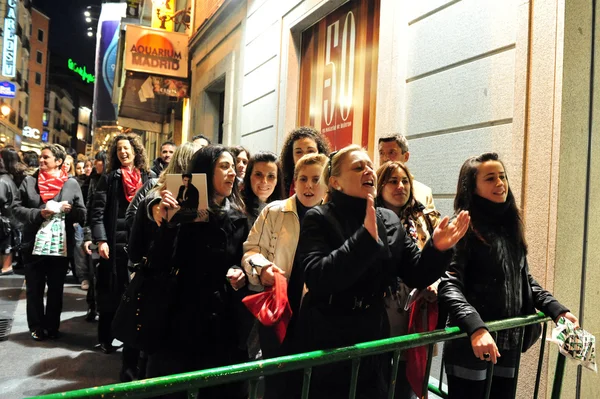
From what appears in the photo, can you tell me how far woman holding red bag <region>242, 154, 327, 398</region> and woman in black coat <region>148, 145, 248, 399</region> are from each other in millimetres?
144

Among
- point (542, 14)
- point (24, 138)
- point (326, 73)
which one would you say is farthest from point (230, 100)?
point (24, 138)

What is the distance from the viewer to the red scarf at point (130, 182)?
4.62m

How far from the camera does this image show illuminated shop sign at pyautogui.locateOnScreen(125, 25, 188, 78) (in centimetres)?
1172

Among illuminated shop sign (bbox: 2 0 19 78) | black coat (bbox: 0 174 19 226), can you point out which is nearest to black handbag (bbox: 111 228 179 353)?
black coat (bbox: 0 174 19 226)

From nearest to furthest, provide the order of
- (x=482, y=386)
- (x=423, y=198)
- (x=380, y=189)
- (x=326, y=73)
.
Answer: (x=482, y=386)
(x=380, y=189)
(x=423, y=198)
(x=326, y=73)

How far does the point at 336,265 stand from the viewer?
1869 mm

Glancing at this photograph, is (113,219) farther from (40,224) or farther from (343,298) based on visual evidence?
(343,298)

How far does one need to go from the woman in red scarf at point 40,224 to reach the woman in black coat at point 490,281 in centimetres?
426

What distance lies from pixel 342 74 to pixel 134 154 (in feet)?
10.1

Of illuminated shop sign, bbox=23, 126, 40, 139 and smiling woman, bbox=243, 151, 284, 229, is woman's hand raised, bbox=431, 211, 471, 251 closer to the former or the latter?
smiling woman, bbox=243, 151, 284, 229

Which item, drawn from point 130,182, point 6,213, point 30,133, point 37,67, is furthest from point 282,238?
point 37,67

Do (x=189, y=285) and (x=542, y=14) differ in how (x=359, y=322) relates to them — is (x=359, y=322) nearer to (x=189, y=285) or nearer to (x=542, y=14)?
(x=189, y=285)

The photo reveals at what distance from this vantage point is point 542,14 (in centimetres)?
362

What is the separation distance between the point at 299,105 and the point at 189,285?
17.6 ft
